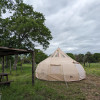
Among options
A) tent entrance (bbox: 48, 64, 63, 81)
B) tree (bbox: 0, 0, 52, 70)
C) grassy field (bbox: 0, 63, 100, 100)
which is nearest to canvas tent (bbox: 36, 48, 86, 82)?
tent entrance (bbox: 48, 64, 63, 81)

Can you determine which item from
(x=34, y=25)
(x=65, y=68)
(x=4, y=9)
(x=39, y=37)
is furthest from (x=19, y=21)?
(x=65, y=68)

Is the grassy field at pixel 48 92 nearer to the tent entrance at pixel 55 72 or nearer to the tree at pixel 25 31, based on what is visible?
the tent entrance at pixel 55 72

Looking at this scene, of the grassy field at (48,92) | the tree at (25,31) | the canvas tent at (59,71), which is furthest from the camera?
the tree at (25,31)

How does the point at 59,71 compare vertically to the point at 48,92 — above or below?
above

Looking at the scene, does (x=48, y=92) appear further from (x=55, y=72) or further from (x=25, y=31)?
(x=25, y=31)

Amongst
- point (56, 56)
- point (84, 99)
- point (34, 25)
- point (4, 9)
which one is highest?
point (34, 25)

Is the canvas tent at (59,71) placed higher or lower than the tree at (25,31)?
lower

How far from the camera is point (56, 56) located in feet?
36.8

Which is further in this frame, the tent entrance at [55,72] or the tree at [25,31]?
the tree at [25,31]

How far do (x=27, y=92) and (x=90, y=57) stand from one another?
1368 inches

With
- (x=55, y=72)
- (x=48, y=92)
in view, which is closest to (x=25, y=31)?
(x=55, y=72)

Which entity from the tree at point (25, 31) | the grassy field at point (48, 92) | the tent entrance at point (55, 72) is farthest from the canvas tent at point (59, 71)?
the tree at point (25, 31)

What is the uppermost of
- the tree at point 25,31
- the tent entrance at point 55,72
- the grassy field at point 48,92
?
the tree at point 25,31

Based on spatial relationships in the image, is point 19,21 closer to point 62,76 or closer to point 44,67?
point 44,67
